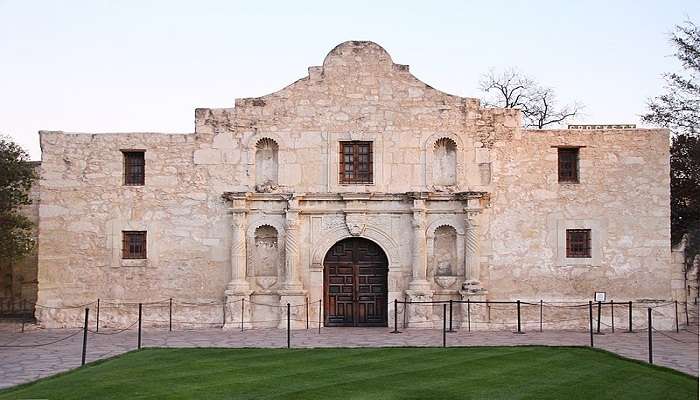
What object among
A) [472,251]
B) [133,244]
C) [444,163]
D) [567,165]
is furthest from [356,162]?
[133,244]

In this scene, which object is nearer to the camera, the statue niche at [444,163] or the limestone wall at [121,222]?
the limestone wall at [121,222]

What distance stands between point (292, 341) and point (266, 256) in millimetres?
4116

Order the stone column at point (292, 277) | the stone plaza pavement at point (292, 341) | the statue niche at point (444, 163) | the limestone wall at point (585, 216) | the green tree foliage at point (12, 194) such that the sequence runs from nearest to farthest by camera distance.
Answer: the stone plaza pavement at point (292, 341) → the stone column at point (292, 277) → the limestone wall at point (585, 216) → the statue niche at point (444, 163) → the green tree foliage at point (12, 194)

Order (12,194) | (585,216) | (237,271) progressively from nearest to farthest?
(237,271), (585,216), (12,194)

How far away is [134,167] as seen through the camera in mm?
21594

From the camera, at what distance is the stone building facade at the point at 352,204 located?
2083cm

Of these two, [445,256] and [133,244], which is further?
[133,244]

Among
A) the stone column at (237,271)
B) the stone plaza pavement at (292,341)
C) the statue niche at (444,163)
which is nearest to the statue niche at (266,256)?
the stone column at (237,271)

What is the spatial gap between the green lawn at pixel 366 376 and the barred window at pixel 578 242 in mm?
6004

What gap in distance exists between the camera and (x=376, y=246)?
21328mm

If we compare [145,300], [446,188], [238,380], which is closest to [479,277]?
[446,188]

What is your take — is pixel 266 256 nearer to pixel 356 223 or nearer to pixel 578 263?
pixel 356 223

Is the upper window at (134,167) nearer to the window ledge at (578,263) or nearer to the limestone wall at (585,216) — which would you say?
the limestone wall at (585,216)

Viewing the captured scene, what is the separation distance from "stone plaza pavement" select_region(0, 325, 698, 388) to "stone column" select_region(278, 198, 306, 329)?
0.59 meters
